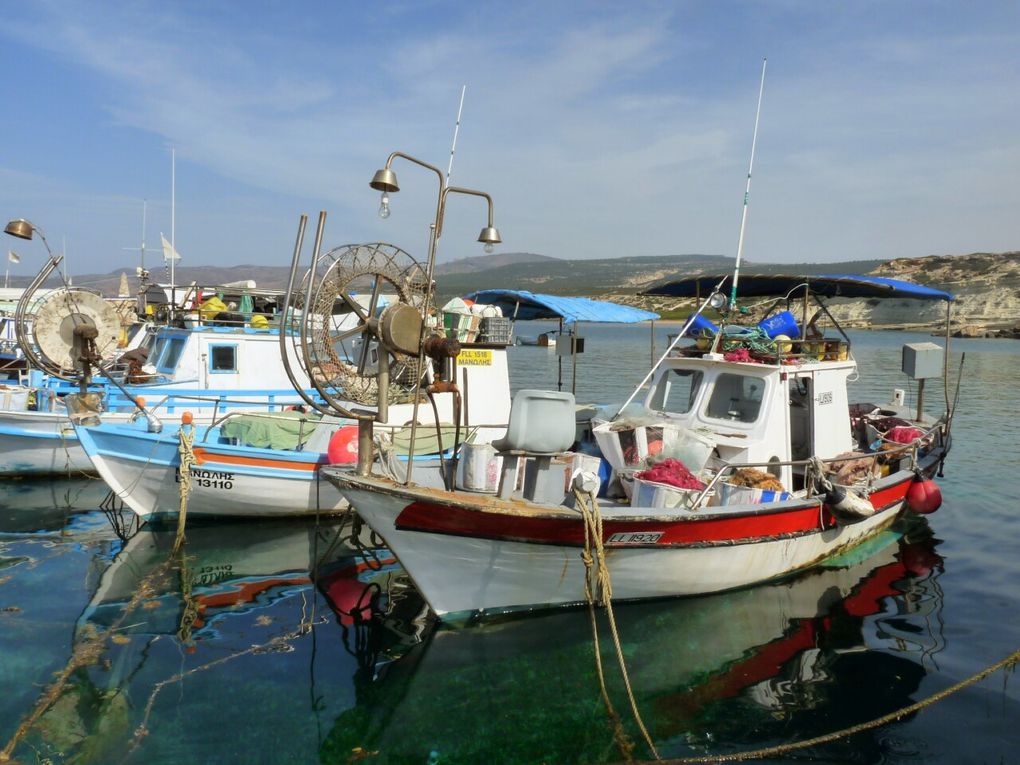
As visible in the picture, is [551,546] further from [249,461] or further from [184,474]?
[184,474]

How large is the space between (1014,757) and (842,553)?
434cm

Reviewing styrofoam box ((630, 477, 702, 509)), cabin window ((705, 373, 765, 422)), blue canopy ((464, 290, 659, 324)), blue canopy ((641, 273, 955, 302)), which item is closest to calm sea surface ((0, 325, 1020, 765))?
styrofoam box ((630, 477, 702, 509))

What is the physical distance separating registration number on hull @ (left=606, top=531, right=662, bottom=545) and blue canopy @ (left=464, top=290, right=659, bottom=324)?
6718mm

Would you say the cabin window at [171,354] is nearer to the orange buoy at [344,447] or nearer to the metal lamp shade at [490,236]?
the orange buoy at [344,447]

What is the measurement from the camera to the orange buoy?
1034cm

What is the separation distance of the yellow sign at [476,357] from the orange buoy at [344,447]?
339 cm

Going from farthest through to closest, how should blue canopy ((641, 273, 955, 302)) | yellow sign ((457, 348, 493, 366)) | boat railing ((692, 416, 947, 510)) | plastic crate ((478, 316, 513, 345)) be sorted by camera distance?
1. plastic crate ((478, 316, 513, 345))
2. yellow sign ((457, 348, 493, 366))
3. blue canopy ((641, 273, 955, 302))
4. boat railing ((692, 416, 947, 510))

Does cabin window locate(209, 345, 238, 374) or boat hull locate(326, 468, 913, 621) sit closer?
boat hull locate(326, 468, 913, 621)

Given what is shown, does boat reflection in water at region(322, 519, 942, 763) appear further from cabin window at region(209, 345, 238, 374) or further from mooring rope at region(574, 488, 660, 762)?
cabin window at region(209, 345, 238, 374)

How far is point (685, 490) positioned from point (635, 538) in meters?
0.82

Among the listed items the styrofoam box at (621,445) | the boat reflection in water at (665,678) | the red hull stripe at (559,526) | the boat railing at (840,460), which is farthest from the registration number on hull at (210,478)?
the boat railing at (840,460)

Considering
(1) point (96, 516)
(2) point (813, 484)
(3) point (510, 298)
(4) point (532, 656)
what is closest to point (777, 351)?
(2) point (813, 484)

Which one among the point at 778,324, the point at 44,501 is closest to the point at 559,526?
the point at 778,324

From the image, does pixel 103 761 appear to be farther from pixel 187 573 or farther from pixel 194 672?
pixel 187 573
